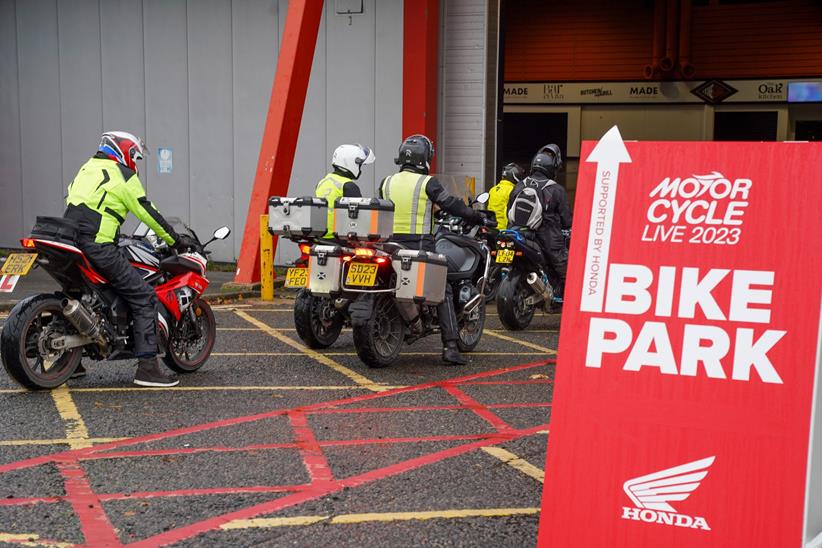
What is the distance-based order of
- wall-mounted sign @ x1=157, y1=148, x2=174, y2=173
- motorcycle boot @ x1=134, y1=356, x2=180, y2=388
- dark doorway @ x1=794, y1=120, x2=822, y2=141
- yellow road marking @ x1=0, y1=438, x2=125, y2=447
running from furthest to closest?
dark doorway @ x1=794, y1=120, x2=822, y2=141 < wall-mounted sign @ x1=157, y1=148, x2=174, y2=173 < motorcycle boot @ x1=134, y1=356, x2=180, y2=388 < yellow road marking @ x1=0, y1=438, x2=125, y2=447

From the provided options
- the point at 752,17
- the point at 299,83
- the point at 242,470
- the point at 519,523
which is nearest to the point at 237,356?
the point at 242,470

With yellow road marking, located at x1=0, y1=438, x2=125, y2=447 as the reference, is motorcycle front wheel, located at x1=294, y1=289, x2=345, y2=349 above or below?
above

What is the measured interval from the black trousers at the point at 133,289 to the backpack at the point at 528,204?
433cm

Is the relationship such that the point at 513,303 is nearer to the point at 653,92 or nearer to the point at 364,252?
the point at 364,252

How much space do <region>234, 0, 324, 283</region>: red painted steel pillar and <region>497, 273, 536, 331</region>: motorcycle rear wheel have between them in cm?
391

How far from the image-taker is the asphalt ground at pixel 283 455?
4680mm

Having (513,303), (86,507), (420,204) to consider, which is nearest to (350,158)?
(420,204)

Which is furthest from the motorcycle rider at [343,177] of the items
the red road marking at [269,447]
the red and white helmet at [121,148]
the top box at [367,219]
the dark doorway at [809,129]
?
the dark doorway at [809,129]

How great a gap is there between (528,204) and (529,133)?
18564 mm

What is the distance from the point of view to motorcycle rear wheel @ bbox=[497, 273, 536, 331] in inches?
A: 428

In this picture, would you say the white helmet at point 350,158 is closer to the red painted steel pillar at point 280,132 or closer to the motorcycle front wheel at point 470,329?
the motorcycle front wheel at point 470,329

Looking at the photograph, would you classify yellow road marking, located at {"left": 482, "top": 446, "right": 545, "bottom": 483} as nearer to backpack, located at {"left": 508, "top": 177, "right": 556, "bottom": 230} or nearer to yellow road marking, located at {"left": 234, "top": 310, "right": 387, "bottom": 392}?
yellow road marking, located at {"left": 234, "top": 310, "right": 387, "bottom": 392}

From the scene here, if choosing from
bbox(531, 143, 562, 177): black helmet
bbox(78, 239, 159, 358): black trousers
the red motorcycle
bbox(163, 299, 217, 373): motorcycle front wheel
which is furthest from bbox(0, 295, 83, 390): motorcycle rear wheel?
bbox(531, 143, 562, 177): black helmet

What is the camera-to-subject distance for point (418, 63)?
15.4 metres
